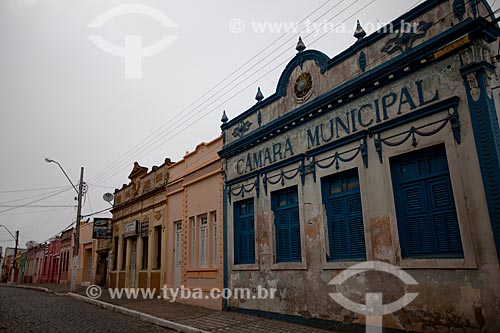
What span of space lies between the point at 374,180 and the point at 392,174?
0.42 meters

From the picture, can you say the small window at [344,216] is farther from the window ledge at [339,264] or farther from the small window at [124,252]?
the small window at [124,252]

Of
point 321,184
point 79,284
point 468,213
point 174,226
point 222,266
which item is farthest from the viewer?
point 79,284

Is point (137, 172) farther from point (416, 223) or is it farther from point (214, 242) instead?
point (416, 223)

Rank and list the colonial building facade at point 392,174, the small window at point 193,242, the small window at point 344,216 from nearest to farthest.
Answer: the colonial building facade at point 392,174 < the small window at point 344,216 < the small window at point 193,242

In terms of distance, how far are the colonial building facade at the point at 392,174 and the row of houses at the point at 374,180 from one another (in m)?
0.02

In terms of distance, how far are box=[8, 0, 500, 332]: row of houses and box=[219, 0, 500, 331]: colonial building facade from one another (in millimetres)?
24

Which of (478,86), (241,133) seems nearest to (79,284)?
(241,133)

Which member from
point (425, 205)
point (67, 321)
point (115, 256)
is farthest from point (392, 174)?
point (115, 256)

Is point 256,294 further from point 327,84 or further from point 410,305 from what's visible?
point 327,84

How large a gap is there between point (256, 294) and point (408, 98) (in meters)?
6.73

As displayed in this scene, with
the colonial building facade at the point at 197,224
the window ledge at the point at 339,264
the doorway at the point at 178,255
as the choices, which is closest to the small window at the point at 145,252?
the colonial building facade at the point at 197,224

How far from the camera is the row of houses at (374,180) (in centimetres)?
639

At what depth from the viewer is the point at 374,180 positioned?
8047 mm

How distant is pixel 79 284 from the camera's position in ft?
95.3
